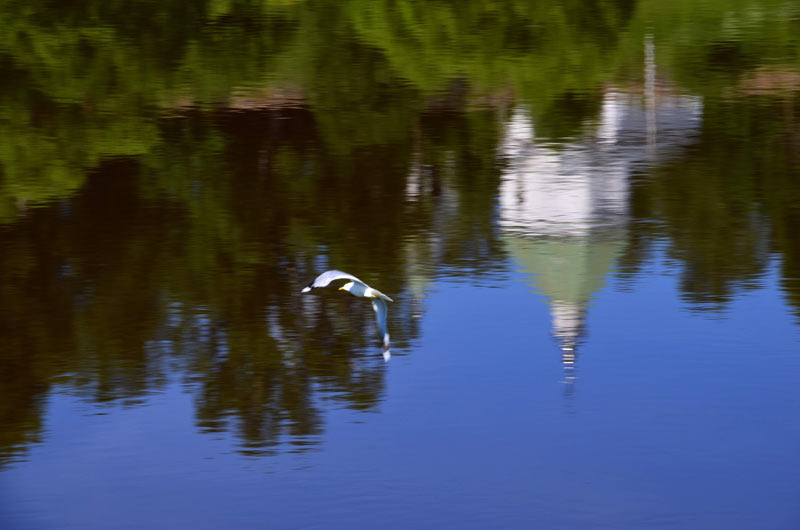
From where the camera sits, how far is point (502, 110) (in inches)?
1282

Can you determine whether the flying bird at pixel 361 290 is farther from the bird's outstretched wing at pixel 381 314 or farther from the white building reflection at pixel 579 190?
the white building reflection at pixel 579 190

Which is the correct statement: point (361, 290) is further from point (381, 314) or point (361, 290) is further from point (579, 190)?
point (579, 190)

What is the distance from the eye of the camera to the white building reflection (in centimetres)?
1902

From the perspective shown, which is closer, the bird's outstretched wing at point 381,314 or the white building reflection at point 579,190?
the bird's outstretched wing at point 381,314

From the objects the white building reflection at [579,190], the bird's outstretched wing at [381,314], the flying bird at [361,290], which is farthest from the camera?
the white building reflection at [579,190]

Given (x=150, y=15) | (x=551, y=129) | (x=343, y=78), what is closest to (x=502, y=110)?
(x=551, y=129)

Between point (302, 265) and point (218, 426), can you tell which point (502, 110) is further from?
point (218, 426)

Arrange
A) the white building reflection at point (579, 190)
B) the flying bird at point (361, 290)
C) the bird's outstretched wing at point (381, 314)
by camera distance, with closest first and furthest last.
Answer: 1. the flying bird at point (361, 290)
2. the bird's outstretched wing at point (381, 314)
3. the white building reflection at point (579, 190)

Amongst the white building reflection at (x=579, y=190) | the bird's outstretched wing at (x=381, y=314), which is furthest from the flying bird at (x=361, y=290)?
the white building reflection at (x=579, y=190)

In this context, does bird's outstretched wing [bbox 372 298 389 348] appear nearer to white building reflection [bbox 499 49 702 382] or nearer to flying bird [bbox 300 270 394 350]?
flying bird [bbox 300 270 394 350]

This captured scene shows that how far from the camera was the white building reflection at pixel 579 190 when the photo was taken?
19.0 meters

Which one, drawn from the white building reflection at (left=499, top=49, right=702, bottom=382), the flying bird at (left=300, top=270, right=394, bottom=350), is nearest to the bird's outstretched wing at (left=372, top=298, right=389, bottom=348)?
the flying bird at (left=300, top=270, right=394, bottom=350)

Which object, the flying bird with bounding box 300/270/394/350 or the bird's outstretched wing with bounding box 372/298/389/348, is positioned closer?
the flying bird with bounding box 300/270/394/350

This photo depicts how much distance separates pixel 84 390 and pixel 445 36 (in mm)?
26539
